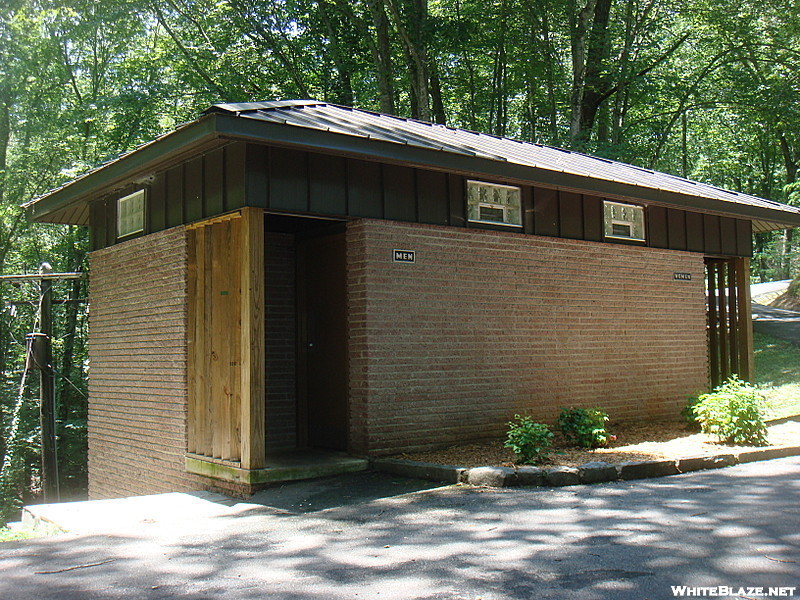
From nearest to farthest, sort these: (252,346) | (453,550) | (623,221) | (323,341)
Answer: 1. (453,550)
2. (252,346)
3. (323,341)
4. (623,221)

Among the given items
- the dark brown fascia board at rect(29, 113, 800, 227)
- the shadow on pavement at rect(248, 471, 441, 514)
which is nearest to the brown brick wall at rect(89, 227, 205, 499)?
the dark brown fascia board at rect(29, 113, 800, 227)

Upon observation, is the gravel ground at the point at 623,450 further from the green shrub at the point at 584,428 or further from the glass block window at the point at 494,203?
the glass block window at the point at 494,203

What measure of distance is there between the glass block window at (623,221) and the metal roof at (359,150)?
1.80 ft

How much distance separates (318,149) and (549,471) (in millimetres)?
4250

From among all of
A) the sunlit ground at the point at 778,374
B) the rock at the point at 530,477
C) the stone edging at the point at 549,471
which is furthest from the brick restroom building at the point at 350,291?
the sunlit ground at the point at 778,374

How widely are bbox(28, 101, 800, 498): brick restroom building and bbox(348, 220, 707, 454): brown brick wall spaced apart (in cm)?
3

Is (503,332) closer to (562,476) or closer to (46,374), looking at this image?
(562,476)

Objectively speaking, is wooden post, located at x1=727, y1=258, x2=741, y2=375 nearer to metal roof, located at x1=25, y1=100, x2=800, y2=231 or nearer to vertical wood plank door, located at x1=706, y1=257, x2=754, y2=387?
vertical wood plank door, located at x1=706, y1=257, x2=754, y2=387

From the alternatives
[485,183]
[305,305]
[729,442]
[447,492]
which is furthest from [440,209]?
[729,442]

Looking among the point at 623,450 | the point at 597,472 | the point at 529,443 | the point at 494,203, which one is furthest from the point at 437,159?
the point at 623,450

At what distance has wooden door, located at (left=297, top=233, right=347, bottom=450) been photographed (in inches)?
401

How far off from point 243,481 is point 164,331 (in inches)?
109

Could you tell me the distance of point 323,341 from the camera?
34.6 ft

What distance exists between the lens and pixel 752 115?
2752cm
